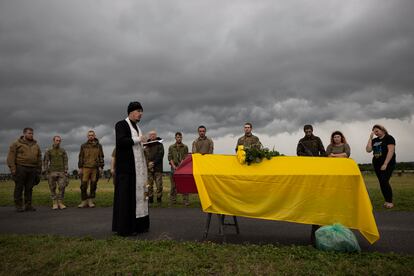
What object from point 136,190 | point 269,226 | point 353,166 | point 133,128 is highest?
point 133,128

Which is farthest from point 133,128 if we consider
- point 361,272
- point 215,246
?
point 361,272

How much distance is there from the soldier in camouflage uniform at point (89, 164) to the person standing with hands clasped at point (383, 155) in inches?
347

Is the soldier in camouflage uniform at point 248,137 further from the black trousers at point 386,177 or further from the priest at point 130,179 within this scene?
the priest at point 130,179

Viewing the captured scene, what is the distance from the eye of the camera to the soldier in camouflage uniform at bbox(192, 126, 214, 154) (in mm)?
11078

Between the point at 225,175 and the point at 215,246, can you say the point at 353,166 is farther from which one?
the point at 215,246

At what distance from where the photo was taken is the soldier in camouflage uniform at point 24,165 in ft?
35.4

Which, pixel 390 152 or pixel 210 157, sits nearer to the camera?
pixel 210 157

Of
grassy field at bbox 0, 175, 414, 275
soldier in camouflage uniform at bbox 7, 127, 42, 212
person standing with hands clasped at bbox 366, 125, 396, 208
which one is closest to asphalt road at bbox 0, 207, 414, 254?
grassy field at bbox 0, 175, 414, 275

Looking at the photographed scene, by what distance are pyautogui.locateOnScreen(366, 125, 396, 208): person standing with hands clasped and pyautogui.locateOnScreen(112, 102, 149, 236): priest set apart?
681 centimetres

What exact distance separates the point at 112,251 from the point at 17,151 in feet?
25.1

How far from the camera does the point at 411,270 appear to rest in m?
4.10

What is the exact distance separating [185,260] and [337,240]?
2.25 meters

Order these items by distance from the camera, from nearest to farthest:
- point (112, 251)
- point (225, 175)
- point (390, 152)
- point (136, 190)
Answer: point (112, 251) → point (225, 175) → point (136, 190) → point (390, 152)

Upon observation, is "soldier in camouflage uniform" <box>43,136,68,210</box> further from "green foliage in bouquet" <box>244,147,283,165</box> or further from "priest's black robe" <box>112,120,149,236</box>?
"green foliage in bouquet" <box>244,147,283,165</box>
